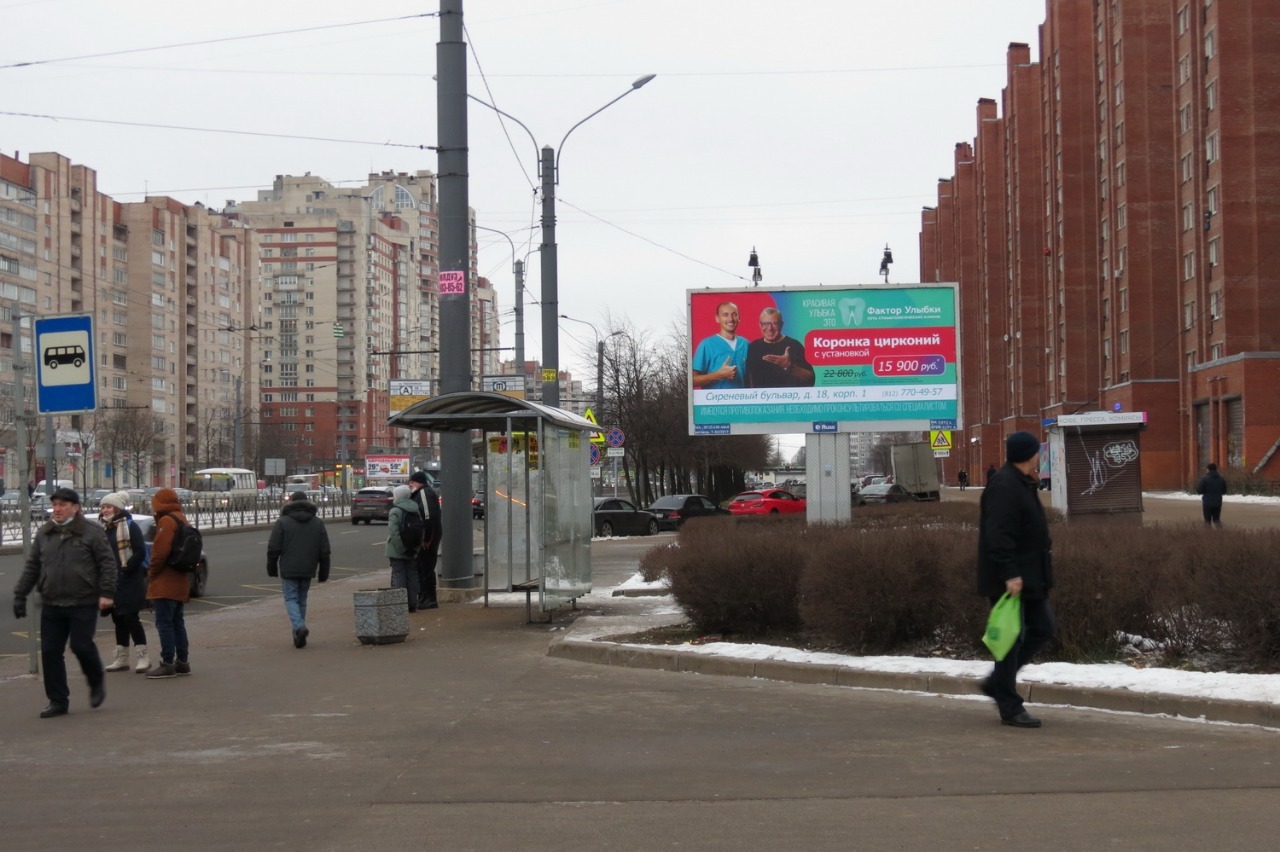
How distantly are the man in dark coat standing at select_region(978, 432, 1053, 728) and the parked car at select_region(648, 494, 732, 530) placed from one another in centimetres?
3756

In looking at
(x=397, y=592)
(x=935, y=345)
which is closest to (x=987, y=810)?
(x=397, y=592)

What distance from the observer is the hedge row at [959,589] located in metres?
9.45

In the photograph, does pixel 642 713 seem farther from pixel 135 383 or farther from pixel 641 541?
pixel 135 383

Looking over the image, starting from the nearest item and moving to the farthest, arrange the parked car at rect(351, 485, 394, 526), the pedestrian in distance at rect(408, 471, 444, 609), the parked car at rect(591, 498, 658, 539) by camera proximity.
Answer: the pedestrian in distance at rect(408, 471, 444, 609) → the parked car at rect(591, 498, 658, 539) → the parked car at rect(351, 485, 394, 526)

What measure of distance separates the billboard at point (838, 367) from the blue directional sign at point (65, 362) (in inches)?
544

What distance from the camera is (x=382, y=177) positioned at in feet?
599

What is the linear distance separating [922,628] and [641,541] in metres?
28.4

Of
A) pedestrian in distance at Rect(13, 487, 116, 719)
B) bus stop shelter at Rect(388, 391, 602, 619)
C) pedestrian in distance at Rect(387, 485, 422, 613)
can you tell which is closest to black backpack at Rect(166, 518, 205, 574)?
pedestrian in distance at Rect(13, 487, 116, 719)

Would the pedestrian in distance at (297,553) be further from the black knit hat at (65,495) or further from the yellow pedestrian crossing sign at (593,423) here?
the yellow pedestrian crossing sign at (593,423)

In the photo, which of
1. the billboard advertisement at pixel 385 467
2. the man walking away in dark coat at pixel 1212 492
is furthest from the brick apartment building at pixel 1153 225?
the billboard advertisement at pixel 385 467

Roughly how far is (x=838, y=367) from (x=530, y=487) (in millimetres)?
9158

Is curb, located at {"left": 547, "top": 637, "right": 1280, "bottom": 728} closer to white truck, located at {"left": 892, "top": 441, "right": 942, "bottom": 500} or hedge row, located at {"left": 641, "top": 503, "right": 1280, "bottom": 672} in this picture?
hedge row, located at {"left": 641, "top": 503, "right": 1280, "bottom": 672}

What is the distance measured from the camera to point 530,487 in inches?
687

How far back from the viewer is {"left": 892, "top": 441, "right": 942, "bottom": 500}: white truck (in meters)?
60.1
